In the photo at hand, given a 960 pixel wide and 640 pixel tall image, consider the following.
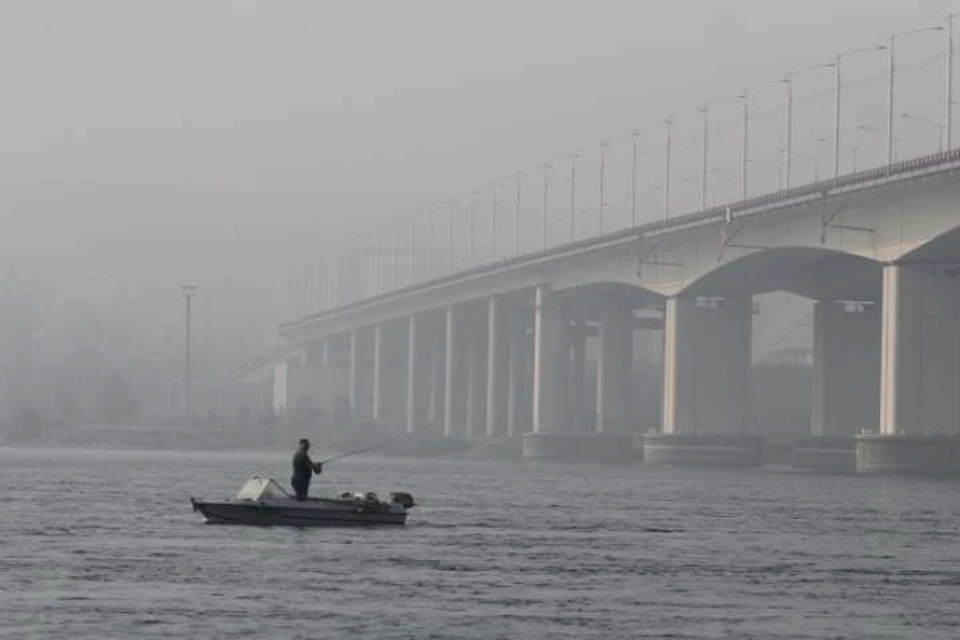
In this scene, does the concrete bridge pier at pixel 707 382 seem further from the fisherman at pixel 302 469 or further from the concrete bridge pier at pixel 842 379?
the fisherman at pixel 302 469

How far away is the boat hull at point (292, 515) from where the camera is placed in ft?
220

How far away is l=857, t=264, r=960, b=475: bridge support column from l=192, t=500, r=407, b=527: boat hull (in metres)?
60.7

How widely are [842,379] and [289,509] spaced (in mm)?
106661

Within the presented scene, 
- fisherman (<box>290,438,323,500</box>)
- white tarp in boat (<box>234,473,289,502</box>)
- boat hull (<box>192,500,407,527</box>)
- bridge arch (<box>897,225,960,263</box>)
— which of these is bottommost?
boat hull (<box>192,500,407,527</box>)

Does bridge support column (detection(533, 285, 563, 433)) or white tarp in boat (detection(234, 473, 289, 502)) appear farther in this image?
bridge support column (detection(533, 285, 563, 433))

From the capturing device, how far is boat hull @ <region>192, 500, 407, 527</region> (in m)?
67.1

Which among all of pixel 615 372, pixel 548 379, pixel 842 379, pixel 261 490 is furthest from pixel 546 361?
pixel 261 490

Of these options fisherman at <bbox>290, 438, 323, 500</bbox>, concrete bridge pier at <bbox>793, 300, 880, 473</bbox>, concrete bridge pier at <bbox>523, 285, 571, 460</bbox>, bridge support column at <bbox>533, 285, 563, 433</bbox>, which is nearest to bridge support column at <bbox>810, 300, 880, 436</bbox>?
concrete bridge pier at <bbox>793, 300, 880, 473</bbox>

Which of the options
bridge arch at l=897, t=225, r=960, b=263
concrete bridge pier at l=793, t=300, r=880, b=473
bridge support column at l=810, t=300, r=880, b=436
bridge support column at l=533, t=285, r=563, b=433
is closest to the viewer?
bridge arch at l=897, t=225, r=960, b=263

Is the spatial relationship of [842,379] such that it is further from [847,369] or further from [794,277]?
[794,277]

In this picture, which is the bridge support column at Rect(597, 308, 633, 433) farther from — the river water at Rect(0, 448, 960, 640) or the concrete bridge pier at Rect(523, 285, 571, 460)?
the river water at Rect(0, 448, 960, 640)

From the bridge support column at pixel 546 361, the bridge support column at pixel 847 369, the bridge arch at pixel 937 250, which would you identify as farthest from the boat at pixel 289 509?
the bridge support column at pixel 546 361

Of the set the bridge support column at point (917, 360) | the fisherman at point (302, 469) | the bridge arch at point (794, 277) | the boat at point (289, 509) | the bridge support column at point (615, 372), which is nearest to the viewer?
the fisherman at point (302, 469)

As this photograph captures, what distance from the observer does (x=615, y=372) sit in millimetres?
191625
